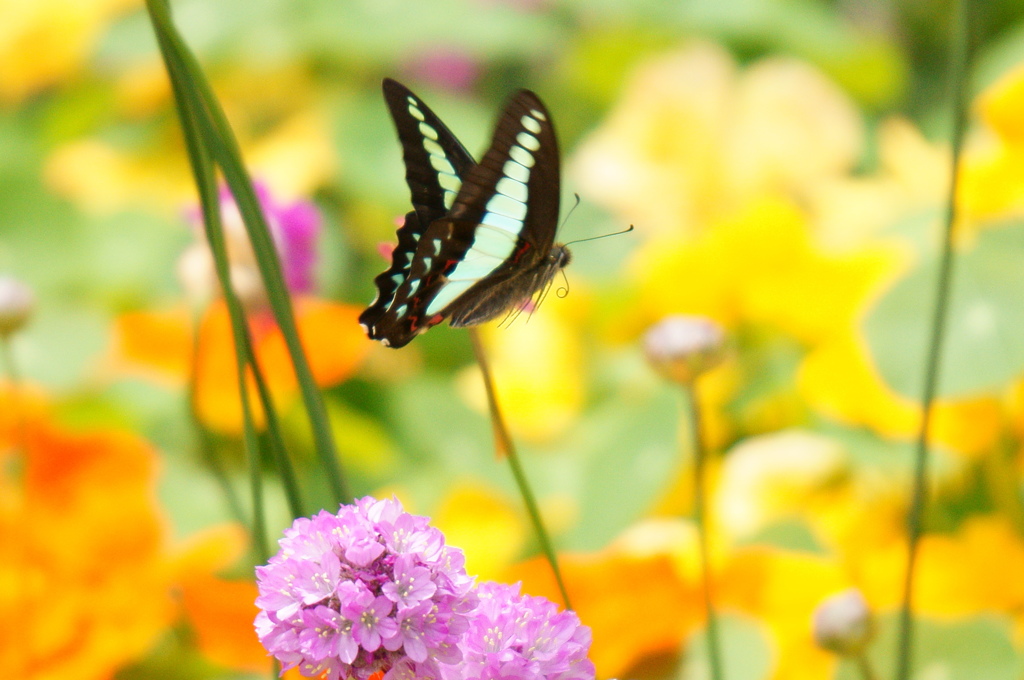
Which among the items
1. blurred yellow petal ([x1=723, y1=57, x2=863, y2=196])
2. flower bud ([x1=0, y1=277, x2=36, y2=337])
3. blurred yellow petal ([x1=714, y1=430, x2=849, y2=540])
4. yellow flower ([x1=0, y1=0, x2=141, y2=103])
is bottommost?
blurred yellow petal ([x1=714, y1=430, x2=849, y2=540])

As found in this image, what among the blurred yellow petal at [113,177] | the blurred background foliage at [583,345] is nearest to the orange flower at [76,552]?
the blurred background foliage at [583,345]

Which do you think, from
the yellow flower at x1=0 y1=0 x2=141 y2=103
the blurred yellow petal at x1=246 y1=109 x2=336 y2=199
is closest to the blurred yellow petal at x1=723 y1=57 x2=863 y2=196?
the blurred yellow petal at x1=246 y1=109 x2=336 y2=199

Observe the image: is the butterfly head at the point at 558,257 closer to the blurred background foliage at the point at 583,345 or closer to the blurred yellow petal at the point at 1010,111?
the blurred background foliage at the point at 583,345

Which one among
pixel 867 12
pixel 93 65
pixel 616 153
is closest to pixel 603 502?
pixel 616 153

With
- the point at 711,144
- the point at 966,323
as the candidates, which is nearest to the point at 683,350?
the point at 966,323

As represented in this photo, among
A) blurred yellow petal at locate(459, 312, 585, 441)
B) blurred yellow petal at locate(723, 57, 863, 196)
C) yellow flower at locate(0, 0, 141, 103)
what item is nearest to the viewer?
blurred yellow petal at locate(459, 312, 585, 441)

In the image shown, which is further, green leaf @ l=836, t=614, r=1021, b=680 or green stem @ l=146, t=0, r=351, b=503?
green leaf @ l=836, t=614, r=1021, b=680

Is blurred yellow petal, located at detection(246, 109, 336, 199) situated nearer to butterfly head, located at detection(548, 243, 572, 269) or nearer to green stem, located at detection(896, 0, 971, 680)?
→ butterfly head, located at detection(548, 243, 572, 269)

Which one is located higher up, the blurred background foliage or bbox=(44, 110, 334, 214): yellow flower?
bbox=(44, 110, 334, 214): yellow flower
